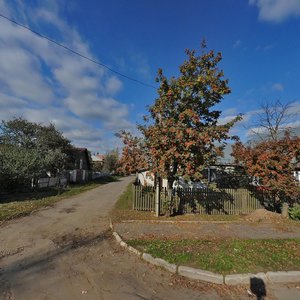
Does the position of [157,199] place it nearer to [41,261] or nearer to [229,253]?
[229,253]

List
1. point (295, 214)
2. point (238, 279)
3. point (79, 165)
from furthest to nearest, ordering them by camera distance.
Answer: point (79, 165)
point (295, 214)
point (238, 279)

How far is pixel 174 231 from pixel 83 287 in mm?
4824

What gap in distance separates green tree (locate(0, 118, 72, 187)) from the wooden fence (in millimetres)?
10329

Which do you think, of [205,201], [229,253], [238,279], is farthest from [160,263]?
[205,201]

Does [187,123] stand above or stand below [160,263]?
above

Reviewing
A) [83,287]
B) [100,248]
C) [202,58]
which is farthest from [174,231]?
[202,58]

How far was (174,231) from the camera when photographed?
366 inches

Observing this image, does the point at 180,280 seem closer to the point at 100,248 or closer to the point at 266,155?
the point at 100,248

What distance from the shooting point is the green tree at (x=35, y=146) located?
1982 centimetres

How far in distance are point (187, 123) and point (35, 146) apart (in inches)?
815

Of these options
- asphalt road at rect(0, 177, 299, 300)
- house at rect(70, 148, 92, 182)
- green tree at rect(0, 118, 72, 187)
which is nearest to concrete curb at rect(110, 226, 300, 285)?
asphalt road at rect(0, 177, 299, 300)

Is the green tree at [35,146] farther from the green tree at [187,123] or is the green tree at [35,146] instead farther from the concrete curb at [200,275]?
the concrete curb at [200,275]

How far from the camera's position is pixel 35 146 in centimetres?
2769

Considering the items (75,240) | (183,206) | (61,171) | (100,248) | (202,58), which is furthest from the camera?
(61,171)
